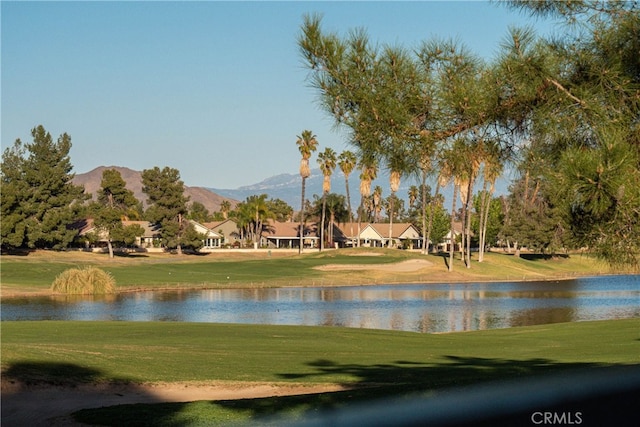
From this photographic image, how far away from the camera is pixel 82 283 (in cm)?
6431

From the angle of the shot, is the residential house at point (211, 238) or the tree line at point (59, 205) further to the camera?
the residential house at point (211, 238)

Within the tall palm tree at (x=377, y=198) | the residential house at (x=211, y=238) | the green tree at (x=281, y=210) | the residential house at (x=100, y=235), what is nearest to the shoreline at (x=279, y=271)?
the residential house at (x=100, y=235)


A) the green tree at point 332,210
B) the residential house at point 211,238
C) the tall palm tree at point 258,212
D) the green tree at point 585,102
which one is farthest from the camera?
the green tree at point 332,210

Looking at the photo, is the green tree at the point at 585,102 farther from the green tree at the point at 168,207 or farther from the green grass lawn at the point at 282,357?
the green tree at the point at 168,207

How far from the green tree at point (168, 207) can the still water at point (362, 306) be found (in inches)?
1556

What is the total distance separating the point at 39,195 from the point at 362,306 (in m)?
54.1

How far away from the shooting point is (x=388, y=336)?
109 ft

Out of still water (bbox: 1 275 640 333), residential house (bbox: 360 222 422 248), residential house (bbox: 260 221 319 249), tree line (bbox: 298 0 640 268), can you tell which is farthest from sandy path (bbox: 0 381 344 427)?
residential house (bbox: 260 221 319 249)

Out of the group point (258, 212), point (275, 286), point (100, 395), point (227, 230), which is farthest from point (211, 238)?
point (100, 395)

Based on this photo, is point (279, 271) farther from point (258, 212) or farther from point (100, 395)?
point (100, 395)

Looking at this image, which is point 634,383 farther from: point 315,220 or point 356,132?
point 315,220

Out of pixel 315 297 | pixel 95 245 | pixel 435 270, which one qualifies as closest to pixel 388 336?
pixel 315 297

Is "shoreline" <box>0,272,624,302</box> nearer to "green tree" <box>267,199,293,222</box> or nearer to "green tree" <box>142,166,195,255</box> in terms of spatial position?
"green tree" <box>142,166,195,255</box>

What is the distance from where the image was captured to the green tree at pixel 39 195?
305 ft
